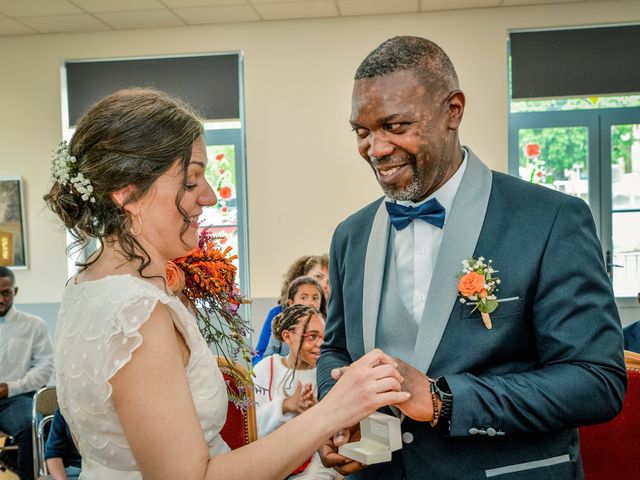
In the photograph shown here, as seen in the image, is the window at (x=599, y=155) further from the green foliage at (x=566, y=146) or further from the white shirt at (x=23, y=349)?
the white shirt at (x=23, y=349)

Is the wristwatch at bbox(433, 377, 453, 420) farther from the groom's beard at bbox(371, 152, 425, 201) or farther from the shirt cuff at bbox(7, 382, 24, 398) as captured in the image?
the shirt cuff at bbox(7, 382, 24, 398)

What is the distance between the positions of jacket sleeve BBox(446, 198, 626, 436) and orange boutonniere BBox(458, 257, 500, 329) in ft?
0.33

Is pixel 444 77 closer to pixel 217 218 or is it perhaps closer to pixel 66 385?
pixel 66 385

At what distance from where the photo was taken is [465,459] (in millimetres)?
1545

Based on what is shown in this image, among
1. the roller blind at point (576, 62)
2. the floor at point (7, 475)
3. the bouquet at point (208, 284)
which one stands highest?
the roller blind at point (576, 62)

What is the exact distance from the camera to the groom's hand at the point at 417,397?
1.46 meters

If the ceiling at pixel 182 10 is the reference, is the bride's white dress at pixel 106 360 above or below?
below

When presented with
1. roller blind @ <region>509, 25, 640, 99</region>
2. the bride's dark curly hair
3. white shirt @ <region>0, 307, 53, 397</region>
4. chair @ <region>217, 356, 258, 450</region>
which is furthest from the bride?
roller blind @ <region>509, 25, 640, 99</region>

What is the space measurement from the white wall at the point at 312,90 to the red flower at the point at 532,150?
371 mm

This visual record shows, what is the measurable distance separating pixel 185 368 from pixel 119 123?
59 centimetres

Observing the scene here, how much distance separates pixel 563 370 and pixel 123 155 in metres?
1.10

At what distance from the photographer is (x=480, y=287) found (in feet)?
4.89

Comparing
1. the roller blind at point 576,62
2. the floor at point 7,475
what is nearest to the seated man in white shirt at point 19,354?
the floor at point 7,475

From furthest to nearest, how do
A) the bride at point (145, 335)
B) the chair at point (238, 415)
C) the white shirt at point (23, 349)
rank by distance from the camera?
the white shirt at point (23, 349) → the chair at point (238, 415) → the bride at point (145, 335)
